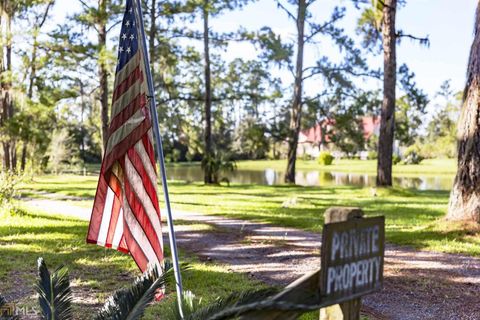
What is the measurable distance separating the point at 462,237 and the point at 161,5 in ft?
45.7

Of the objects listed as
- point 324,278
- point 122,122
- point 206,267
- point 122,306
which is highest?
point 122,122

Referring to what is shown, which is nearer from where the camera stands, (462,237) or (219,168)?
(462,237)

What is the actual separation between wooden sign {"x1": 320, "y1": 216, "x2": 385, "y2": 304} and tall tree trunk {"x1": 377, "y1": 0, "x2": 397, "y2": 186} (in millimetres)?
15057

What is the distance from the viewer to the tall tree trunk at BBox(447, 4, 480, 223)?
28.5 feet

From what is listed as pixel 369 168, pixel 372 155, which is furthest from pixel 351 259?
pixel 372 155

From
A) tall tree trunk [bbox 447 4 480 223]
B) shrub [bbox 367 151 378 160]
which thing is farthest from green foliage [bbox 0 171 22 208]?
shrub [bbox 367 151 378 160]

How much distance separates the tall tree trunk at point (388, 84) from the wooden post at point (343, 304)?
1512cm

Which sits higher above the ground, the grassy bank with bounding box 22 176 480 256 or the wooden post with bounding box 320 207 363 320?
the wooden post with bounding box 320 207 363 320

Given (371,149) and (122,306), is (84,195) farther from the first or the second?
(371,149)

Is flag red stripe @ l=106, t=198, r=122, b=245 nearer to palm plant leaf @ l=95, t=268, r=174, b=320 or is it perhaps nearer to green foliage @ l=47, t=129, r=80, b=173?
palm plant leaf @ l=95, t=268, r=174, b=320

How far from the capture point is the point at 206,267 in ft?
22.4

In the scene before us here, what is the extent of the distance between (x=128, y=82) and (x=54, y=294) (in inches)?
68.9

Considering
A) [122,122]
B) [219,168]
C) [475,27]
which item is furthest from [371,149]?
[122,122]

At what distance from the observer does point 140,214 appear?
4.18 m
